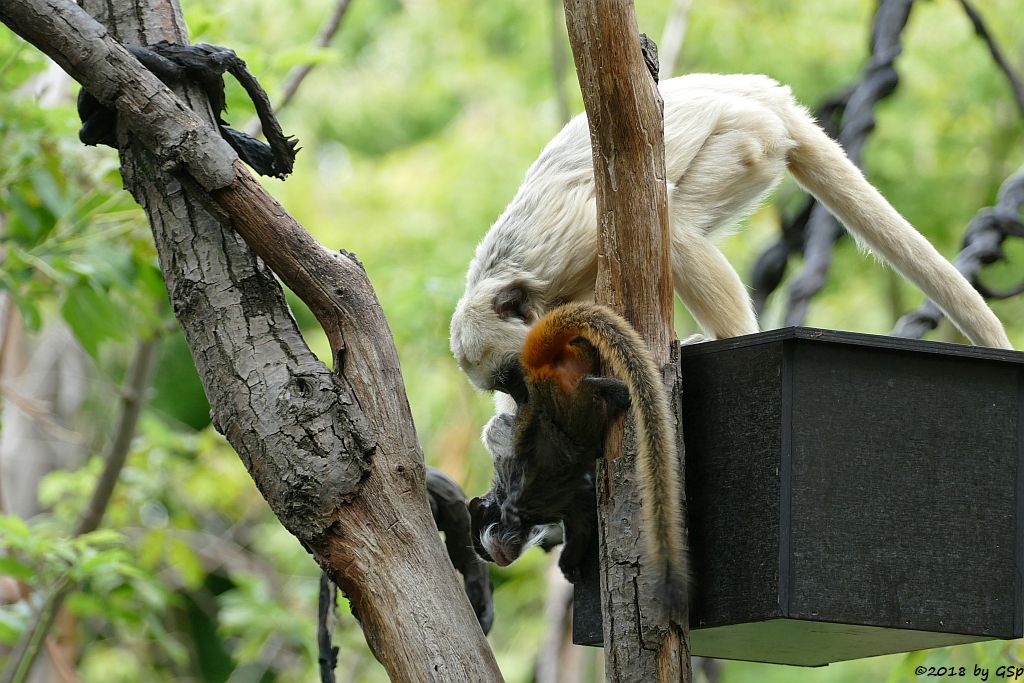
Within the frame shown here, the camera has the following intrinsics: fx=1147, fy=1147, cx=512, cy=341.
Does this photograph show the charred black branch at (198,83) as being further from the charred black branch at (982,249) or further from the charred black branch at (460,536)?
the charred black branch at (982,249)

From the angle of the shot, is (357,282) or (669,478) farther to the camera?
(357,282)

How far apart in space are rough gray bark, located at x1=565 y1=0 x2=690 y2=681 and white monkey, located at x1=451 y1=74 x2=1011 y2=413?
676mm

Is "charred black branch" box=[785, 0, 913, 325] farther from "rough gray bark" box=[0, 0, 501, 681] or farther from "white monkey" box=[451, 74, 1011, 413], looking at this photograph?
"rough gray bark" box=[0, 0, 501, 681]

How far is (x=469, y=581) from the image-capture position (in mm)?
2633

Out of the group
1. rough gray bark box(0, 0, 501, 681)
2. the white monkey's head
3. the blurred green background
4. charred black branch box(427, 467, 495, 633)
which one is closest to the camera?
rough gray bark box(0, 0, 501, 681)

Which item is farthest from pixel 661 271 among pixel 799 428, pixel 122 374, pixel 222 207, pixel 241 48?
pixel 122 374

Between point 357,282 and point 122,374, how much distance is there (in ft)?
28.4

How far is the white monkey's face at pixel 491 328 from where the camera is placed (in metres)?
2.73

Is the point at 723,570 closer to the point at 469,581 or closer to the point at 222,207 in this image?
the point at 469,581

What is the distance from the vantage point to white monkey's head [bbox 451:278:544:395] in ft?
8.95

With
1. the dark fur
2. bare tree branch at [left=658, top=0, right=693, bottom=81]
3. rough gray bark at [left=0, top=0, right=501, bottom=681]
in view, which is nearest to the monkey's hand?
the dark fur

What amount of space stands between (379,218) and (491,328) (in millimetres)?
5690

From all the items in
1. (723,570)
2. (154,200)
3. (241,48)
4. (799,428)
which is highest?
(241,48)

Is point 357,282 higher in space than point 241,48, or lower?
lower
